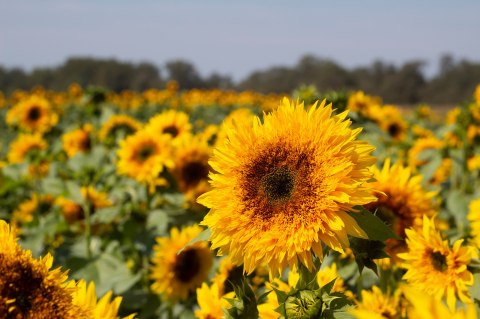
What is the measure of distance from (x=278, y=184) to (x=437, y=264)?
0.62 metres

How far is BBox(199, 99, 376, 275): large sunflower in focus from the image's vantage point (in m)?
1.46

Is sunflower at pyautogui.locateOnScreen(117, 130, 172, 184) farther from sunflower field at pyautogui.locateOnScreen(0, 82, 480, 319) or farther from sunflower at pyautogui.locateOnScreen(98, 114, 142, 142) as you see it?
sunflower at pyautogui.locateOnScreen(98, 114, 142, 142)

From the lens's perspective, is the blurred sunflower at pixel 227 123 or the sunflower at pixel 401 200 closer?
the blurred sunflower at pixel 227 123

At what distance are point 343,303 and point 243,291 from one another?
11.8 inches

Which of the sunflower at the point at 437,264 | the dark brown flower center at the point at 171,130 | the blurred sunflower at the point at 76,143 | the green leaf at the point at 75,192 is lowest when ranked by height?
the blurred sunflower at the point at 76,143

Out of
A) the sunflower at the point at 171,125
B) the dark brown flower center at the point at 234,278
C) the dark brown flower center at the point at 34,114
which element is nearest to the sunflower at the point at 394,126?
the sunflower at the point at 171,125

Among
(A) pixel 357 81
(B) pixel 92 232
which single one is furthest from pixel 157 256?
(A) pixel 357 81

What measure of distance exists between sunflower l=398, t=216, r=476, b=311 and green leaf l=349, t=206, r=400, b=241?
46cm

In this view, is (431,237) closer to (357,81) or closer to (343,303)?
(343,303)

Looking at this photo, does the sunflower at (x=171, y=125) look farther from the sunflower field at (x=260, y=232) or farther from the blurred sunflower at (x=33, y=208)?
the blurred sunflower at (x=33, y=208)

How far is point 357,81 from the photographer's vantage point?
3469cm

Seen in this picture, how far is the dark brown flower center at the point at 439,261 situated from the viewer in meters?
1.83

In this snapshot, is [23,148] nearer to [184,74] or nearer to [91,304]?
[91,304]

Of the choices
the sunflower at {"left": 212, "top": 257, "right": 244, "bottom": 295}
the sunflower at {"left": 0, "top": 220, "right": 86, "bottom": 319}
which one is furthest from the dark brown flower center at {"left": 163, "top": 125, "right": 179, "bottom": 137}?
the sunflower at {"left": 0, "top": 220, "right": 86, "bottom": 319}
